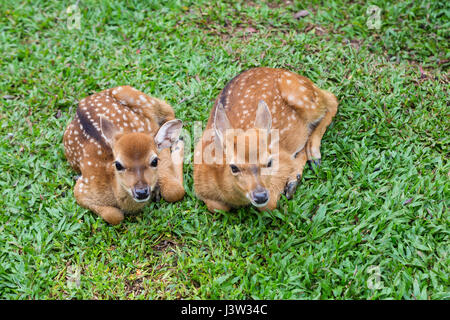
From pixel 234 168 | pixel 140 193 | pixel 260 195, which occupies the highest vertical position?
pixel 234 168

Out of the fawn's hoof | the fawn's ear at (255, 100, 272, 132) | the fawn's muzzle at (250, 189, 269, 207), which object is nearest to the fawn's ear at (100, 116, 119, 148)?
the fawn's ear at (255, 100, 272, 132)

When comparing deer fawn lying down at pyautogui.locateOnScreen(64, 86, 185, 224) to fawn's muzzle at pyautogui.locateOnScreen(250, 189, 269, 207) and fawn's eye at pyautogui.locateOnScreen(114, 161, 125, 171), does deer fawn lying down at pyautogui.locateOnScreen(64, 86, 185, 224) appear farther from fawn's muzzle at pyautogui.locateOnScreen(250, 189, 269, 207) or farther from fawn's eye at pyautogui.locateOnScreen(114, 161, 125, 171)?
fawn's muzzle at pyautogui.locateOnScreen(250, 189, 269, 207)

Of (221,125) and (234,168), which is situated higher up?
(221,125)

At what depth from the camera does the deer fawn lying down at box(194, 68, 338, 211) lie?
4.45 m

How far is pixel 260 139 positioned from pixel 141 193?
123 cm

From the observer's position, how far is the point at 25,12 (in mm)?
7734

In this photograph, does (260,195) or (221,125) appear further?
(221,125)

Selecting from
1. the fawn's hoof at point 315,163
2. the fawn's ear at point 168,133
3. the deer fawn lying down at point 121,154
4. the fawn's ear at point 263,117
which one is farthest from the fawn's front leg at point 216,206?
the fawn's hoof at point 315,163

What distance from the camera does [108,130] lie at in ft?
16.0

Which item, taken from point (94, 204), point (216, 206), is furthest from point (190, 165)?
point (94, 204)

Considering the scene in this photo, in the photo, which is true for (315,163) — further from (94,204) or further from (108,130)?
(94,204)

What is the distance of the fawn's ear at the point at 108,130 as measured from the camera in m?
4.86

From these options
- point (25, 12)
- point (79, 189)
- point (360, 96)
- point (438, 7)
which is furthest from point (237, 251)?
point (25, 12)

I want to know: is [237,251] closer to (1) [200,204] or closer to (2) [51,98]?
(1) [200,204]
